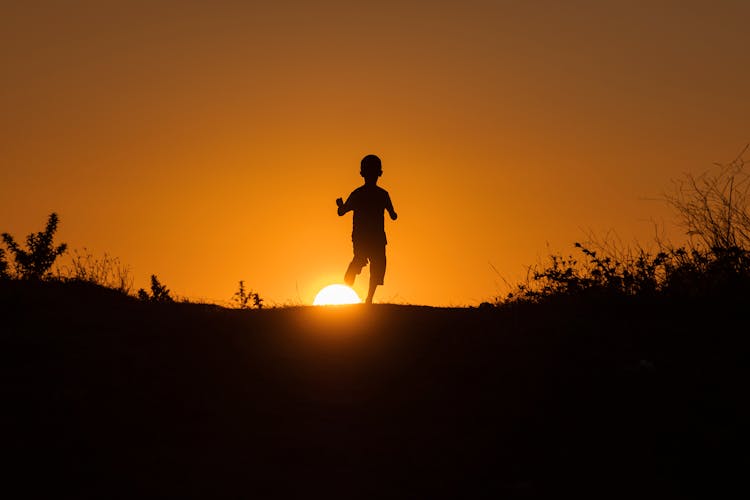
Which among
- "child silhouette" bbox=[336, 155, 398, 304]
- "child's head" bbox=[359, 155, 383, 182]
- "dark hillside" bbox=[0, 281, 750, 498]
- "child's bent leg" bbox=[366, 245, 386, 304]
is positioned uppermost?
"child's head" bbox=[359, 155, 383, 182]

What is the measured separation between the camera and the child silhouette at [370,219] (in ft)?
42.5

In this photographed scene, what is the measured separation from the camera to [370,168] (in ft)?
42.5

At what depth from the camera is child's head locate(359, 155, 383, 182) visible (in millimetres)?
12977

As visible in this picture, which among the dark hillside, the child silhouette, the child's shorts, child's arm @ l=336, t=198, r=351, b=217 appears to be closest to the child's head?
the child silhouette

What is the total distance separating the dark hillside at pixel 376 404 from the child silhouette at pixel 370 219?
201 cm

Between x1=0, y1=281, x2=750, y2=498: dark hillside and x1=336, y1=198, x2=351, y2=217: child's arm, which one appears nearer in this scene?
x1=0, y1=281, x2=750, y2=498: dark hillside

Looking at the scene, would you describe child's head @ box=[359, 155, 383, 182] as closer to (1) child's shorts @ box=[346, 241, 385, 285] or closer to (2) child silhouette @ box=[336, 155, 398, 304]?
(2) child silhouette @ box=[336, 155, 398, 304]

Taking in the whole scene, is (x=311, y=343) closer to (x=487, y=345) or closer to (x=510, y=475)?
(x=487, y=345)

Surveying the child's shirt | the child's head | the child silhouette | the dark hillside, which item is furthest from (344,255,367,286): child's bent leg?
the dark hillside

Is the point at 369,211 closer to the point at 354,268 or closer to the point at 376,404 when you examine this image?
the point at 354,268

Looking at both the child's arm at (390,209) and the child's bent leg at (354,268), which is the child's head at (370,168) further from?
the child's bent leg at (354,268)

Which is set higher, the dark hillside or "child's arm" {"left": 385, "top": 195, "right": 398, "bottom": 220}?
"child's arm" {"left": 385, "top": 195, "right": 398, "bottom": 220}

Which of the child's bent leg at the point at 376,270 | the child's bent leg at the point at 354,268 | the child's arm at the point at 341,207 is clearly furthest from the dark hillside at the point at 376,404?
the child's arm at the point at 341,207

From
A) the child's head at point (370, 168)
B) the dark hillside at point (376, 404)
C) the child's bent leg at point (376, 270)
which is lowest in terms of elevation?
the dark hillside at point (376, 404)
